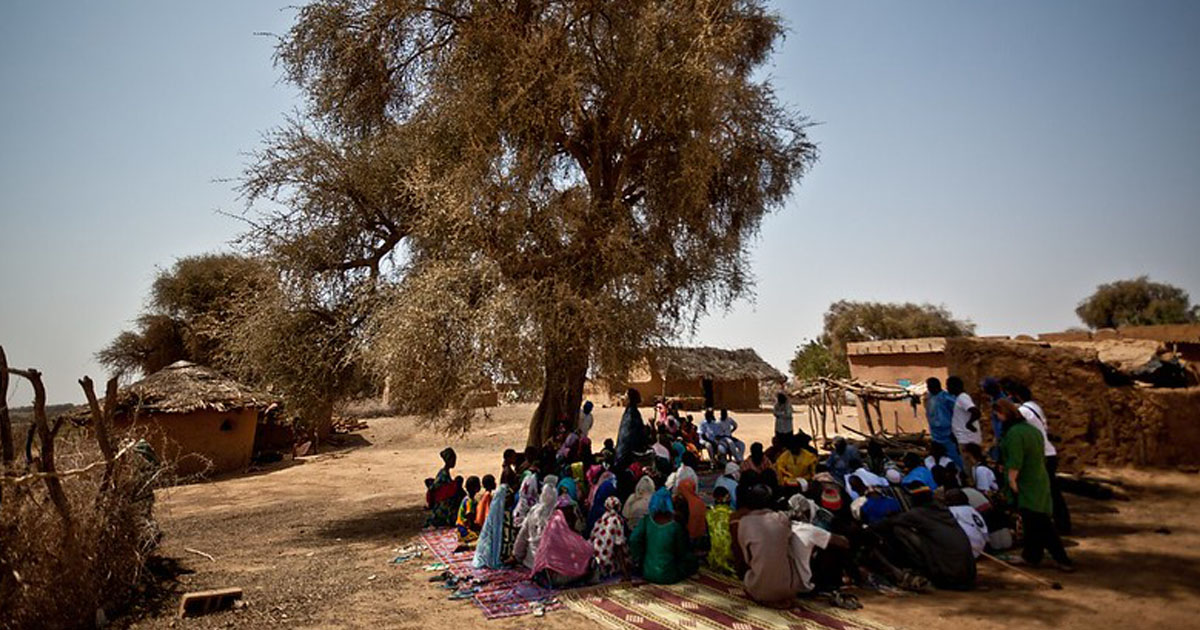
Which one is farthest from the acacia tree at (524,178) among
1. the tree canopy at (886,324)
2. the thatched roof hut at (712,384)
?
the tree canopy at (886,324)

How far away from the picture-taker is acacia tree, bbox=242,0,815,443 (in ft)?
35.2

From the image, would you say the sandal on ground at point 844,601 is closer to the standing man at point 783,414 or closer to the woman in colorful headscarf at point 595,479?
the woman in colorful headscarf at point 595,479

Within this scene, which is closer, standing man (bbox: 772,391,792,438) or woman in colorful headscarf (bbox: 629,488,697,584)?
woman in colorful headscarf (bbox: 629,488,697,584)

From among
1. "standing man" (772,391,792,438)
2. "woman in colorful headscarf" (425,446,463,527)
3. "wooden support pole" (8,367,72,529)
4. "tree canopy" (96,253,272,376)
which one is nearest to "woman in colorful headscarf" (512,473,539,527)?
"woman in colorful headscarf" (425,446,463,527)

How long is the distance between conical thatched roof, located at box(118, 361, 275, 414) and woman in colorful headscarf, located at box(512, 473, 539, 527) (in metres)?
13.7

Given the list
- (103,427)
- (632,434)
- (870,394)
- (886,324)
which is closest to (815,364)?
(886,324)

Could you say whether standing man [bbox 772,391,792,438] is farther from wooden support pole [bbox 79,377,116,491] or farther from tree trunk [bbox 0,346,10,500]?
tree trunk [bbox 0,346,10,500]

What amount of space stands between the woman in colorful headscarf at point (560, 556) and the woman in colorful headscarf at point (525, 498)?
974mm

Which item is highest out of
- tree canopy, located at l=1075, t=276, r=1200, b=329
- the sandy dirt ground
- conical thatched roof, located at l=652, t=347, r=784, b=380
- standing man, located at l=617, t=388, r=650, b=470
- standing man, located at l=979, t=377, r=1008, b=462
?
tree canopy, located at l=1075, t=276, r=1200, b=329

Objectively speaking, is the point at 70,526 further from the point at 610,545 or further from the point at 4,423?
the point at 610,545

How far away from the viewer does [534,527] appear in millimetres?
7719

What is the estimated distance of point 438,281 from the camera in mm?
10609

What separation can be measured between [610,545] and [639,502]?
84 cm

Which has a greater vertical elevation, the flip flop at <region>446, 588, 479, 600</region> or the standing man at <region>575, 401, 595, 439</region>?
the standing man at <region>575, 401, 595, 439</region>
